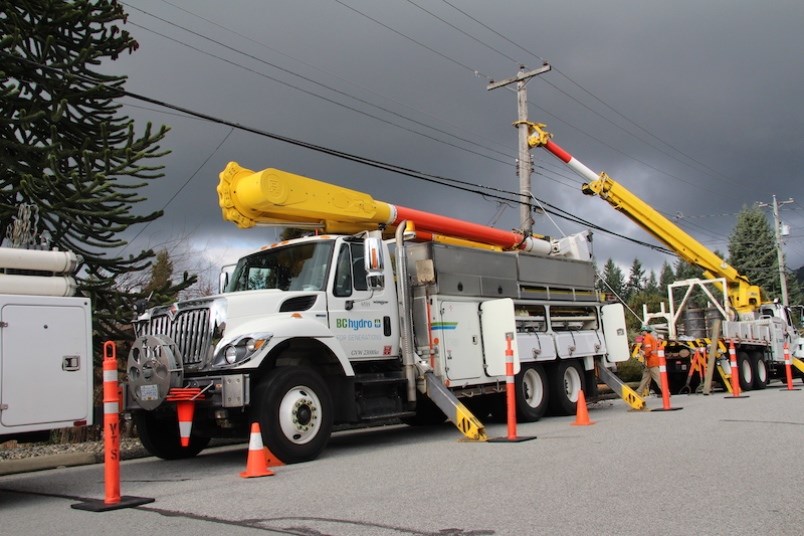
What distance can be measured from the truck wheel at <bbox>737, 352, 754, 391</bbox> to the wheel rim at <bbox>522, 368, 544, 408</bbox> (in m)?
10.3

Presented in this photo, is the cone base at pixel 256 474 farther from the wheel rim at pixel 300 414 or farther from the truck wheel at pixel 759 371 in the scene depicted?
the truck wheel at pixel 759 371

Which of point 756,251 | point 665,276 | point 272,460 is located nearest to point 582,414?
point 272,460

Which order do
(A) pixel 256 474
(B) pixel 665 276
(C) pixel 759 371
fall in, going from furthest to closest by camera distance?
(B) pixel 665 276 < (C) pixel 759 371 < (A) pixel 256 474

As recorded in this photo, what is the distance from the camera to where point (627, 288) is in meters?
116

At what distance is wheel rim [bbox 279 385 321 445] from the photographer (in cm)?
879

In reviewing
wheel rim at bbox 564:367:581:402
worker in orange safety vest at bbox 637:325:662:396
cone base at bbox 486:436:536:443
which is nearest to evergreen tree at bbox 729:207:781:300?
worker in orange safety vest at bbox 637:325:662:396

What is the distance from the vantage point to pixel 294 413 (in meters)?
8.87

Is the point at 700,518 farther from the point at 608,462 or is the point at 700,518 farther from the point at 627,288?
the point at 627,288

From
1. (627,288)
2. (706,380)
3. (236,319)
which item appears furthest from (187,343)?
(627,288)

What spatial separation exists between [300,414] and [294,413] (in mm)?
114

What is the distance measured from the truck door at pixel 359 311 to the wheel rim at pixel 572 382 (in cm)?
483

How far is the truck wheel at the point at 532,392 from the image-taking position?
12.9 meters

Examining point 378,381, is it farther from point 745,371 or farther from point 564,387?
Result: point 745,371

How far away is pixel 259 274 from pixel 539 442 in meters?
4.36
